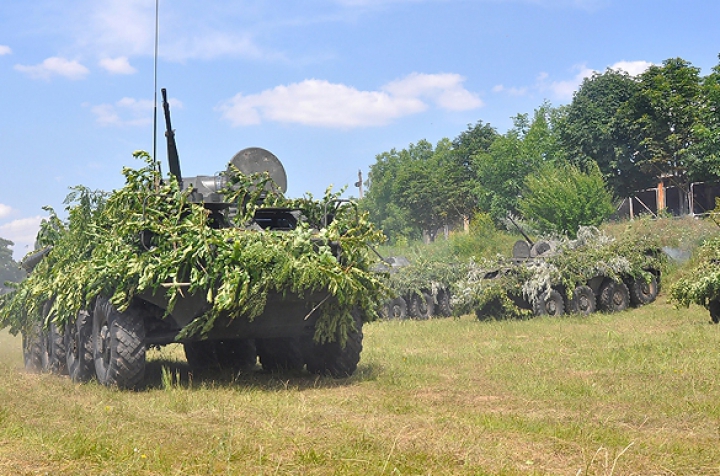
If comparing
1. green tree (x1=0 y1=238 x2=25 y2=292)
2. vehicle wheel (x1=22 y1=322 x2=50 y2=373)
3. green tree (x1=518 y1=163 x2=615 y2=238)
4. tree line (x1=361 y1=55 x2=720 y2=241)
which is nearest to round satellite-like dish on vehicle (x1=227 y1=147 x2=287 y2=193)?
vehicle wheel (x1=22 y1=322 x2=50 y2=373)

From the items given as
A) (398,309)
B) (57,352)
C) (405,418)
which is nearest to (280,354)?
(57,352)

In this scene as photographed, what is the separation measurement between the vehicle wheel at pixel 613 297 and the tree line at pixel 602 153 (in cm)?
1087

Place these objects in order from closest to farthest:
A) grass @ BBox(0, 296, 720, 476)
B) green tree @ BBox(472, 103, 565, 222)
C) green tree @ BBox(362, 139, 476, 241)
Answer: grass @ BBox(0, 296, 720, 476) → green tree @ BBox(472, 103, 565, 222) → green tree @ BBox(362, 139, 476, 241)

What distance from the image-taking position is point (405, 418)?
7.05m

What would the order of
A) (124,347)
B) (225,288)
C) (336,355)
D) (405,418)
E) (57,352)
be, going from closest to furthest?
(405,418) → (225,288) → (124,347) → (336,355) → (57,352)

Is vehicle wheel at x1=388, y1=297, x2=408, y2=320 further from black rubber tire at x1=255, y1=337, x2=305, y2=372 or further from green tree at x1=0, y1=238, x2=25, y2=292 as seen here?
green tree at x1=0, y1=238, x2=25, y2=292

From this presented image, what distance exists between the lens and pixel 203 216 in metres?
8.98

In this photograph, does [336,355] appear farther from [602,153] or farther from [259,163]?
[602,153]

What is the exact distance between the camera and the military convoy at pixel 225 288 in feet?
28.1

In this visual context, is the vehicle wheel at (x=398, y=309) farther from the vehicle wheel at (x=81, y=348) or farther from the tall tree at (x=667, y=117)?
the tall tree at (x=667, y=117)

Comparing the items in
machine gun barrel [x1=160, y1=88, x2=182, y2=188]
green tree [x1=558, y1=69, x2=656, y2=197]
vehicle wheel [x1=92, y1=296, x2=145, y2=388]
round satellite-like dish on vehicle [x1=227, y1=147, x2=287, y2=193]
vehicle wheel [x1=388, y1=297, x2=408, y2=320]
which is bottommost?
vehicle wheel [x1=388, y1=297, x2=408, y2=320]

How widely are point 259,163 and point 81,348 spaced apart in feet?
9.88

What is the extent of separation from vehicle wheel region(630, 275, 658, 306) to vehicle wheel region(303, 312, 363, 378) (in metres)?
13.2

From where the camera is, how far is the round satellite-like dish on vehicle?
1102cm
